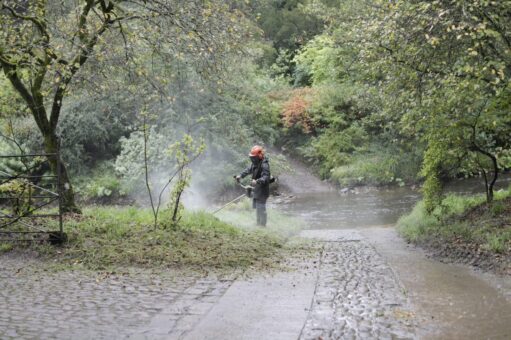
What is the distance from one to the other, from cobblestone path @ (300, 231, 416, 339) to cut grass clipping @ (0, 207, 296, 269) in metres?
1.21

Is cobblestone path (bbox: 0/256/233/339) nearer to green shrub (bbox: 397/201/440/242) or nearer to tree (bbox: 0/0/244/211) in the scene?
tree (bbox: 0/0/244/211)

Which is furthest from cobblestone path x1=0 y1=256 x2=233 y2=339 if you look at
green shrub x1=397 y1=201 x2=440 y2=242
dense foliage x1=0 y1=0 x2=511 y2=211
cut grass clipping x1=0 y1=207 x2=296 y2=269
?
green shrub x1=397 y1=201 x2=440 y2=242

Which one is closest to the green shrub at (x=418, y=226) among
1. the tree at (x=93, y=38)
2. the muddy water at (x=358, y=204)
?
the muddy water at (x=358, y=204)

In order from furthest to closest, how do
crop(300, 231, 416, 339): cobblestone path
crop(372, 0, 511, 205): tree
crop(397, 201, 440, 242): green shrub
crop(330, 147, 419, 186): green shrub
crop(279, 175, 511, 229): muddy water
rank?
crop(330, 147, 419, 186): green shrub → crop(279, 175, 511, 229): muddy water → crop(397, 201, 440, 242): green shrub → crop(372, 0, 511, 205): tree → crop(300, 231, 416, 339): cobblestone path

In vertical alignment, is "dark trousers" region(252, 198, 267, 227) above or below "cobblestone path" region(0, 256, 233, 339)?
above

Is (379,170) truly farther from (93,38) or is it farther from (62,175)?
(93,38)

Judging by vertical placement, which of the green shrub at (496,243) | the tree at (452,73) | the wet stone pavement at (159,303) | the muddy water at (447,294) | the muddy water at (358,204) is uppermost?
the tree at (452,73)

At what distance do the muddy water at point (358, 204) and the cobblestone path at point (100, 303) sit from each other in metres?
9.09

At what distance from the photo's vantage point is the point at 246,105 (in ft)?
74.3

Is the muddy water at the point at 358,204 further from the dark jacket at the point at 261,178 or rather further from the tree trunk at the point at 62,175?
the tree trunk at the point at 62,175

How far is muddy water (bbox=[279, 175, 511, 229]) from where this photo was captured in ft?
52.5

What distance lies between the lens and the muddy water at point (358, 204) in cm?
1601

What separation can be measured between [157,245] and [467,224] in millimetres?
5656

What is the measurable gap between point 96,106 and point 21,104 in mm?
2921
